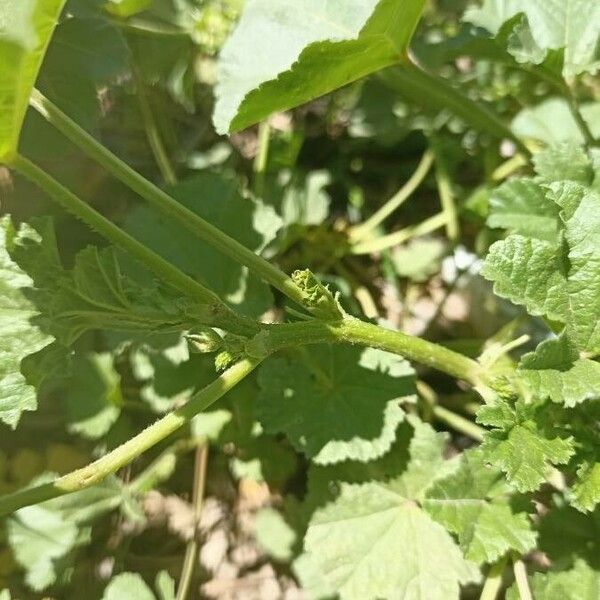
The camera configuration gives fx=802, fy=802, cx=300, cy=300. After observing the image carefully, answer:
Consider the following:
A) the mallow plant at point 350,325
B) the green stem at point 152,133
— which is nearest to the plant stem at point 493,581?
the mallow plant at point 350,325

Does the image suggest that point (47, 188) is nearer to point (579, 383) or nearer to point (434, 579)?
point (579, 383)

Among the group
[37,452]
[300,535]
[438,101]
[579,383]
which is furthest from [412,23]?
[37,452]

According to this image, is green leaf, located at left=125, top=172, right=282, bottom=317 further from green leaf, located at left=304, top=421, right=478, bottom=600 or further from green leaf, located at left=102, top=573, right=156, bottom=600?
green leaf, located at left=102, top=573, right=156, bottom=600

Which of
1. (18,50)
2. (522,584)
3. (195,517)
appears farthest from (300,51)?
(195,517)

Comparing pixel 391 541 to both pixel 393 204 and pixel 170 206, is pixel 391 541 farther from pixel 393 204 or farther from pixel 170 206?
pixel 393 204

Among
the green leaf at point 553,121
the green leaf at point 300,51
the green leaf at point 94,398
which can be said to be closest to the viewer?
the green leaf at point 300,51

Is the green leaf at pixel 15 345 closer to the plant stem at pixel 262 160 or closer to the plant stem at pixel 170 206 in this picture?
the plant stem at pixel 170 206
